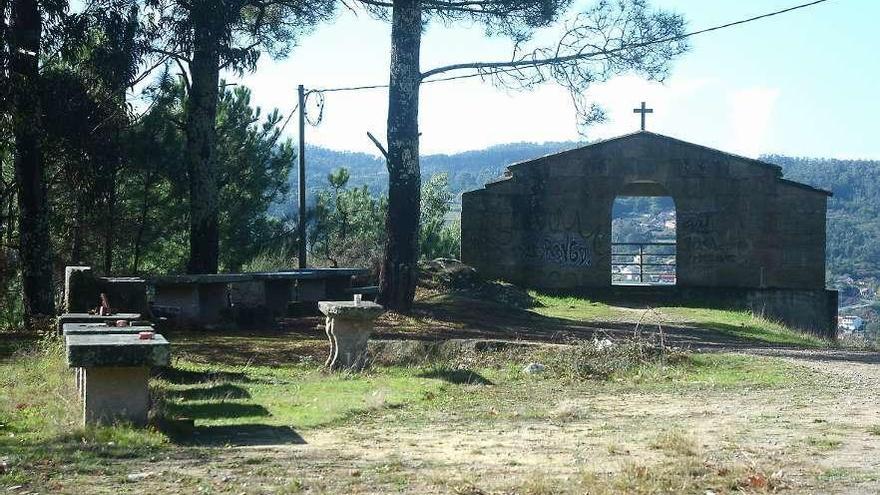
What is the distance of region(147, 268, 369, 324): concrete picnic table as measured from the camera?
56.8ft

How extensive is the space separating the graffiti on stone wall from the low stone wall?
0.82m

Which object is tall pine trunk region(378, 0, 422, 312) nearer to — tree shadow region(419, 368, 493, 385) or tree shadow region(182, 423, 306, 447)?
tree shadow region(419, 368, 493, 385)

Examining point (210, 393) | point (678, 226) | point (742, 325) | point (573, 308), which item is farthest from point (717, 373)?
point (678, 226)

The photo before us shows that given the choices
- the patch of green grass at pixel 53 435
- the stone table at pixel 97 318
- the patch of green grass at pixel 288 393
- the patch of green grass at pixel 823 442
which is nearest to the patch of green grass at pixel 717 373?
the patch of green grass at pixel 288 393

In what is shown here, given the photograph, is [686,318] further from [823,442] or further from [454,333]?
[823,442]

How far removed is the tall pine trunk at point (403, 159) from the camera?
18875 millimetres

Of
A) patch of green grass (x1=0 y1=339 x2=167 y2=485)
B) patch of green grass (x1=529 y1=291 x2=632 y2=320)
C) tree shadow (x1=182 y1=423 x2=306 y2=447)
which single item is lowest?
patch of green grass (x1=529 y1=291 x2=632 y2=320)

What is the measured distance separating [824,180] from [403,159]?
8407 centimetres

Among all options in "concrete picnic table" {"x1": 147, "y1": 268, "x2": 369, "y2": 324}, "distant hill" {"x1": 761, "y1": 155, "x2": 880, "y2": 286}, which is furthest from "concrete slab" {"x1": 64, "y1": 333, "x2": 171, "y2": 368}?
"distant hill" {"x1": 761, "y1": 155, "x2": 880, "y2": 286}

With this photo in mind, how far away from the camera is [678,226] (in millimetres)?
28812

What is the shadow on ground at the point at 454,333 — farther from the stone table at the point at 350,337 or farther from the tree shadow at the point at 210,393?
the tree shadow at the point at 210,393

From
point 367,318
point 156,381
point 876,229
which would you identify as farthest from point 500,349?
point 876,229

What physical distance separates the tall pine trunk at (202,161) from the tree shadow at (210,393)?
357 inches

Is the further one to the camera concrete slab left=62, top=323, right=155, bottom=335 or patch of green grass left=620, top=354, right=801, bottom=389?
patch of green grass left=620, top=354, right=801, bottom=389
